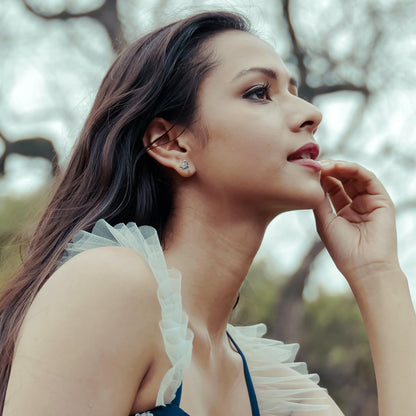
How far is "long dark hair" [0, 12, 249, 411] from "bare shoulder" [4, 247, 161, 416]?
15.1 inches

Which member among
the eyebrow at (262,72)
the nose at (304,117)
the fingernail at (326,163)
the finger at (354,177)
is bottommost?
the finger at (354,177)

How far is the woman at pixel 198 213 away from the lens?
1674 mm

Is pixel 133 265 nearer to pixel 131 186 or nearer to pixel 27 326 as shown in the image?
pixel 27 326

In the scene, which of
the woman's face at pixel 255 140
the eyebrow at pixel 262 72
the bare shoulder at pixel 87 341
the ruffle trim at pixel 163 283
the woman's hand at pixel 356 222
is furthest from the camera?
the woman's hand at pixel 356 222

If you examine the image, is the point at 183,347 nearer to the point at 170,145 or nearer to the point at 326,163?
the point at 170,145

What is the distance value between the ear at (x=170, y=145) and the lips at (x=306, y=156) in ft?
1.06

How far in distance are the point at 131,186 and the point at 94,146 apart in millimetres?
213

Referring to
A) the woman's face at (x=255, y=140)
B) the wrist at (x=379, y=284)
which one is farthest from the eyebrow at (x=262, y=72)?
the wrist at (x=379, y=284)

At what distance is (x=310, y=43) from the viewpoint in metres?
6.77

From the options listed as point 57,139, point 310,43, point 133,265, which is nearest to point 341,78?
point 310,43

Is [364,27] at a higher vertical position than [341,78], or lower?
higher

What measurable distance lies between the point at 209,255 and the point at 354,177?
29.6 inches

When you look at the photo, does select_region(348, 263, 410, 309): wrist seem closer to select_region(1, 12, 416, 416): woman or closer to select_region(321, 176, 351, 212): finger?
select_region(1, 12, 416, 416): woman

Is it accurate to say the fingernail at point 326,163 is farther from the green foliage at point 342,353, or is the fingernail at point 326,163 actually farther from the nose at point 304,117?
the green foliage at point 342,353
